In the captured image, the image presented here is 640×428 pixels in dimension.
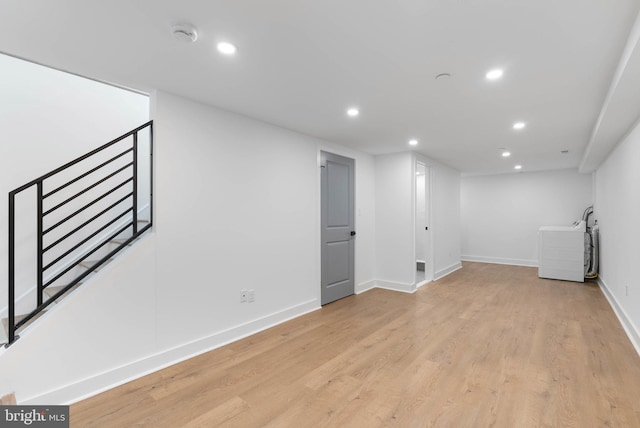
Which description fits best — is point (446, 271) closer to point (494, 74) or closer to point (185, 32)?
point (494, 74)

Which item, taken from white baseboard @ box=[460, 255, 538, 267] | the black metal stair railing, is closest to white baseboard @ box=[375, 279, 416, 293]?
the black metal stair railing

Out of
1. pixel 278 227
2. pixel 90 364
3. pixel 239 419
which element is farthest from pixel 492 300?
pixel 90 364

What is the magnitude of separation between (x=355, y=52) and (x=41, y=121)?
9.08ft

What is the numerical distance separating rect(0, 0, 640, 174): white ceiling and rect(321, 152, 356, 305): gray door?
1.25m

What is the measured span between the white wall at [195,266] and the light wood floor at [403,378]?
21 cm

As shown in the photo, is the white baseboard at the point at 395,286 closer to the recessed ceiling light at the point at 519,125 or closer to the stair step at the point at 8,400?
the recessed ceiling light at the point at 519,125

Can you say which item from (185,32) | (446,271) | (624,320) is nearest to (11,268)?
(185,32)

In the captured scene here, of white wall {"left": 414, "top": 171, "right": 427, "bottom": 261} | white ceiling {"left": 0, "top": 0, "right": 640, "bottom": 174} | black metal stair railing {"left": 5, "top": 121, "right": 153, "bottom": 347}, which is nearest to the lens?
white ceiling {"left": 0, "top": 0, "right": 640, "bottom": 174}

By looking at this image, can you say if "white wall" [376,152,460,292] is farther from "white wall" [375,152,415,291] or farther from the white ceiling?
the white ceiling

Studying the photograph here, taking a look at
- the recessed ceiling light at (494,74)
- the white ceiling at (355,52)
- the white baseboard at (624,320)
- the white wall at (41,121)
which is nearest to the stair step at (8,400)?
the white wall at (41,121)

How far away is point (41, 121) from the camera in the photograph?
2604 mm

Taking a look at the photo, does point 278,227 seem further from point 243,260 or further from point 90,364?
point 90,364

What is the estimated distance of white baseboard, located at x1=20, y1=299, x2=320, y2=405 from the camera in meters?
1.98

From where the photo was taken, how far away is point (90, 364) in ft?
6.89
